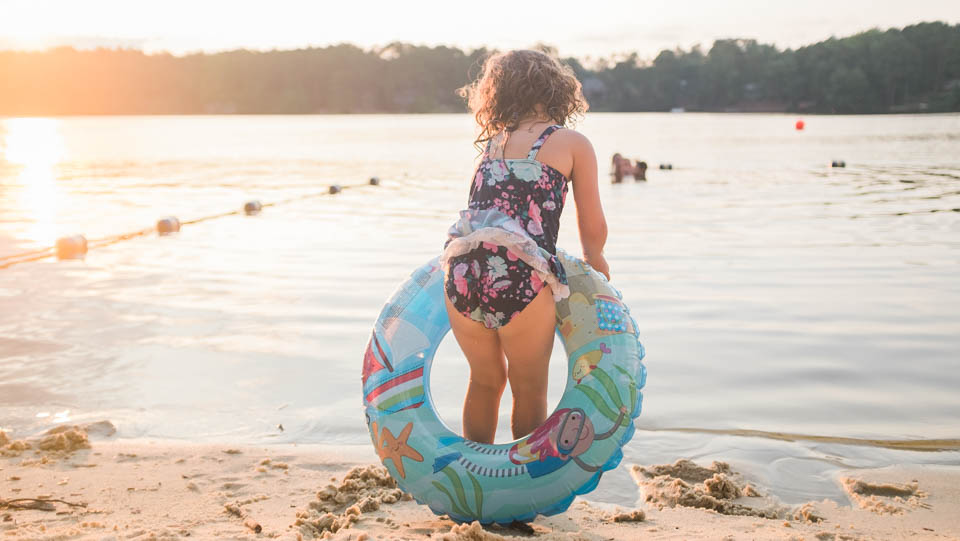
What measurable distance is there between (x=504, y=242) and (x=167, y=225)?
8802 mm

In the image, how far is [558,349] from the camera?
18.4 feet

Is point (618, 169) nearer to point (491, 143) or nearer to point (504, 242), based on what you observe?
point (491, 143)

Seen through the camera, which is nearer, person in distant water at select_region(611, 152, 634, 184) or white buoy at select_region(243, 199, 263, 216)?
white buoy at select_region(243, 199, 263, 216)

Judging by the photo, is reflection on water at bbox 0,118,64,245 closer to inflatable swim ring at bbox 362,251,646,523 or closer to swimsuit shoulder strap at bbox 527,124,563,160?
inflatable swim ring at bbox 362,251,646,523

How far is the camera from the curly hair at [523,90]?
302cm

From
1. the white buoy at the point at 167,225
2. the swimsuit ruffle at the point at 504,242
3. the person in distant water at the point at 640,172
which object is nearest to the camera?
the swimsuit ruffle at the point at 504,242

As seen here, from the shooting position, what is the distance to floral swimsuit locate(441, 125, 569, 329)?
2.79m

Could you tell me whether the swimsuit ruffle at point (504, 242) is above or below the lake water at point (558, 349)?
above

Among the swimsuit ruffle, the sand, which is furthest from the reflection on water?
the swimsuit ruffle

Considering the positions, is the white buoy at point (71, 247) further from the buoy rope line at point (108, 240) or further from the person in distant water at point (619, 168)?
the person in distant water at point (619, 168)

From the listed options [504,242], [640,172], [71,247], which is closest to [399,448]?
[504,242]

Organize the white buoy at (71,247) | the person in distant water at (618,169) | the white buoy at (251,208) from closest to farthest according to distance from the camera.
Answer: the white buoy at (71,247)
the white buoy at (251,208)
the person in distant water at (618,169)

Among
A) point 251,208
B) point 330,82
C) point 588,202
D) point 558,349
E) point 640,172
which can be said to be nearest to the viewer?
point 588,202

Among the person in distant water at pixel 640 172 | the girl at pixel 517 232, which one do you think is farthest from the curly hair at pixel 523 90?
the person in distant water at pixel 640 172
